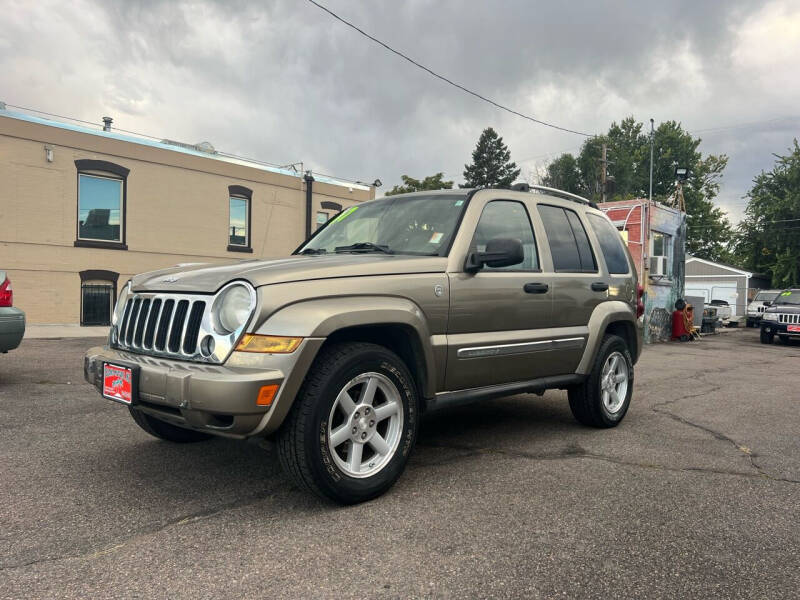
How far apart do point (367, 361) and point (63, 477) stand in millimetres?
2005

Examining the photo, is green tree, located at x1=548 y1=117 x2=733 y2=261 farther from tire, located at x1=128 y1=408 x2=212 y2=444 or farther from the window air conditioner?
tire, located at x1=128 y1=408 x2=212 y2=444

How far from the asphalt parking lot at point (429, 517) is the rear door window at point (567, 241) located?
1376 millimetres

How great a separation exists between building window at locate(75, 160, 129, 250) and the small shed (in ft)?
125

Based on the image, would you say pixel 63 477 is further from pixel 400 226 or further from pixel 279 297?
pixel 400 226

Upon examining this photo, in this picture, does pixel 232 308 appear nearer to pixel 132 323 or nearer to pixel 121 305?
pixel 132 323

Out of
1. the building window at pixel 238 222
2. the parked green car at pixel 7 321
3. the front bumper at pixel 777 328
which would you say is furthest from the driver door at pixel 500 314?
the front bumper at pixel 777 328

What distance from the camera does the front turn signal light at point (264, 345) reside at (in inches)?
118

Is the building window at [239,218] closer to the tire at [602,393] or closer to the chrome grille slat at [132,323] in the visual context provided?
the tire at [602,393]

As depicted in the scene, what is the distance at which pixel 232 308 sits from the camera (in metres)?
3.10

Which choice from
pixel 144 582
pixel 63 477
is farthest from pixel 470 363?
pixel 63 477

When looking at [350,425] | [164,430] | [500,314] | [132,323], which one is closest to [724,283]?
[500,314]

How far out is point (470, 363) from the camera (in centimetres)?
391

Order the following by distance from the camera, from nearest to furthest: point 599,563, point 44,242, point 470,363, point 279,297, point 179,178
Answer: point 599,563 → point 279,297 → point 470,363 → point 44,242 → point 179,178

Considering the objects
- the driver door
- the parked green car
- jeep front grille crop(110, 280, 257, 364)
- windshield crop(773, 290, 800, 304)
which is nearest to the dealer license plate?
jeep front grille crop(110, 280, 257, 364)
